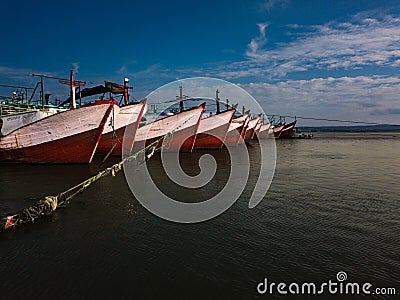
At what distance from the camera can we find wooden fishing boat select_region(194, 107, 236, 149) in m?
26.1

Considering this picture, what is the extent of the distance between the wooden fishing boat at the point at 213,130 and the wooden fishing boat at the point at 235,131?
2968 millimetres

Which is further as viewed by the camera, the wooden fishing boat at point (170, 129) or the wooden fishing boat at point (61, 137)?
the wooden fishing boat at point (170, 129)

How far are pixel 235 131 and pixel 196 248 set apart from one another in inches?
1084

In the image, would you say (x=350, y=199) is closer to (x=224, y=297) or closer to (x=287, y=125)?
(x=224, y=297)

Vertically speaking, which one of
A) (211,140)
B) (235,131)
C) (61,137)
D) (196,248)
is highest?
(235,131)

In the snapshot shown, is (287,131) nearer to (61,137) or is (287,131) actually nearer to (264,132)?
(264,132)

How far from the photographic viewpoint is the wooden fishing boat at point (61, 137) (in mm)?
14641

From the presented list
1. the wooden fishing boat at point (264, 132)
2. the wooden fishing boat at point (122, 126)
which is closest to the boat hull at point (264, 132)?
the wooden fishing boat at point (264, 132)

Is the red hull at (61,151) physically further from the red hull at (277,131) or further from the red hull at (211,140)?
the red hull at (277,131)

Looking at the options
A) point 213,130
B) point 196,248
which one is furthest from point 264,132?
point 196,248

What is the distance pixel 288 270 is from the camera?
457cm

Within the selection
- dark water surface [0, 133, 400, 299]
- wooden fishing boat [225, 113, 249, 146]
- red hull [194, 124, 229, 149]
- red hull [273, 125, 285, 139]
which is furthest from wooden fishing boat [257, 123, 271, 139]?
dark water surface [0, 133, 400, 299]

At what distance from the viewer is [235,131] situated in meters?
32.3

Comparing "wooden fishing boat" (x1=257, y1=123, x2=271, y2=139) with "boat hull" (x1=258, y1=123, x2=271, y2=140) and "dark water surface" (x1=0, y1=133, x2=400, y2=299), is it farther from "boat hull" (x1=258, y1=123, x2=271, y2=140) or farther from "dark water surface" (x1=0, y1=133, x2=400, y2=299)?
"dark water surface" (x1=0, y1=133, x2=400, y2=299)
